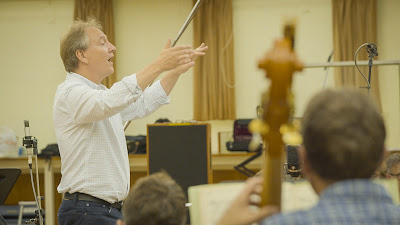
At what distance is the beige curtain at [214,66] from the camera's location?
6.75 metres

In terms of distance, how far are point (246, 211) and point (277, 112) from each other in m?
0.19

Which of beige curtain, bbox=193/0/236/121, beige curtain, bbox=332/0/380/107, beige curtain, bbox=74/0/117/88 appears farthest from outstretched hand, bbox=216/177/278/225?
beige curtain, bbox=74/0/117/88

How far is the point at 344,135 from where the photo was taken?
91 cm

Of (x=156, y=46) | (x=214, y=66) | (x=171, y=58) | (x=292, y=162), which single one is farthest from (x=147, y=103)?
(x=156, y=46)

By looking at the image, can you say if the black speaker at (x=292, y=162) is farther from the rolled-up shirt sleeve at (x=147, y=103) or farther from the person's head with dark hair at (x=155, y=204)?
the person's head with dark hair at (x=155, y=204)

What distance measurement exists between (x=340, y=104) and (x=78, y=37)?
1650 millimetres

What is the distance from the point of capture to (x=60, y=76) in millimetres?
7062

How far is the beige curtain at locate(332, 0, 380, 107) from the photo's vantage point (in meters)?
6.57

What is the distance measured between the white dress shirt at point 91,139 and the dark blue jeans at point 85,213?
4 cm

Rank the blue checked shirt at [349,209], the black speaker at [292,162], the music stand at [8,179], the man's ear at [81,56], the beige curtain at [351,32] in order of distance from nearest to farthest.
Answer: the blue checked shirt at [349,209]
the man's ear at [81,56]
the black speaker at [292,162]
the music stand at [8,179]
the beige curtain at [351,32]

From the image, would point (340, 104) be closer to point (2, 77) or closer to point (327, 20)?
point (327, 20)

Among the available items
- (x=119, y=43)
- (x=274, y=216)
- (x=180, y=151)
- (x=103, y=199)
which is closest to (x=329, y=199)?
(x=274, y=216)

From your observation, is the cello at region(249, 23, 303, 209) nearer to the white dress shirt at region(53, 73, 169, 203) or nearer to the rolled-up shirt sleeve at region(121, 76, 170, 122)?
the white dress shirt at region(53, 73, 169, 203)

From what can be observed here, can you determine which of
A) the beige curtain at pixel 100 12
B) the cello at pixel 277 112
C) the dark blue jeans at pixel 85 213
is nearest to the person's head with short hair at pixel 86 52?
the dark blue jeans at pixel 85 213
